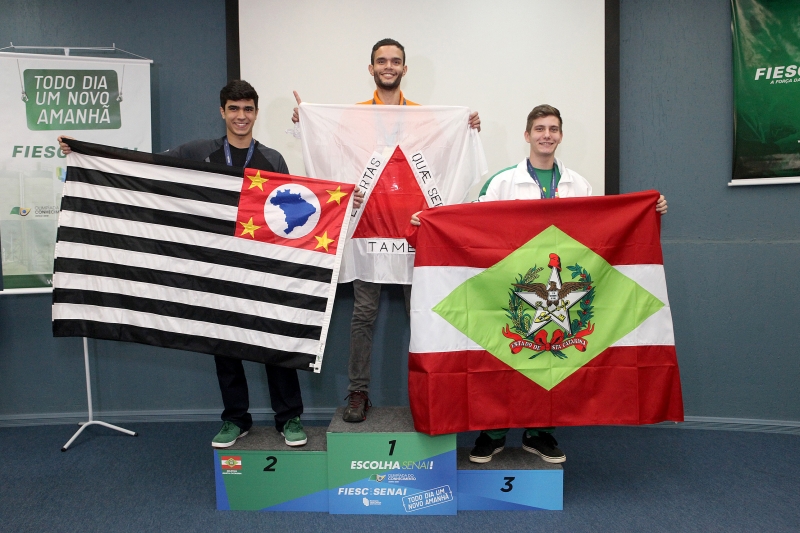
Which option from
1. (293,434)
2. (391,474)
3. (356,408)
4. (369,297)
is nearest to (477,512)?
(391,474)

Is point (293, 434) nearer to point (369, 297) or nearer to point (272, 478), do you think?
point (272, 478)

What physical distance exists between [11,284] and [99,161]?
55.0 inches

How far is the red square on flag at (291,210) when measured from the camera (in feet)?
8.31

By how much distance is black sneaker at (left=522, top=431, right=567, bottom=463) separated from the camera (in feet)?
8.39

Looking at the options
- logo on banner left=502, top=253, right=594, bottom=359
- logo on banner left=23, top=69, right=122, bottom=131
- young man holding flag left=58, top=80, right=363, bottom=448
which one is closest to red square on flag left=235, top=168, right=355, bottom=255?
young man holding flag left=58, top=80, right=363, bottom=448

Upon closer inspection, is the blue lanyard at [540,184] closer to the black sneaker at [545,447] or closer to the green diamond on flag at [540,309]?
the green diamond on flag at [540,309]

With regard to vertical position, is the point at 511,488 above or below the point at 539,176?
below

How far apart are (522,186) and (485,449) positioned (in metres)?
1.22

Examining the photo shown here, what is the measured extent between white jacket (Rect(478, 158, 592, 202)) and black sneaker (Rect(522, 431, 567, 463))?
1.10 m

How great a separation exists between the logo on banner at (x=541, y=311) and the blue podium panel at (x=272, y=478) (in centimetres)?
98

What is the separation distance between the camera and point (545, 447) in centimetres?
261

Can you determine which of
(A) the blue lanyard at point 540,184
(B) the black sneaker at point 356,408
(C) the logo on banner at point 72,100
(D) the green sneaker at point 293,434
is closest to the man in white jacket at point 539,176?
(A) the blue lanyard at point 540,184

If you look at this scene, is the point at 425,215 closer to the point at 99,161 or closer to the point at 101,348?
the point at 99,161

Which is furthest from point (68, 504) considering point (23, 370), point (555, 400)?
point (555, 400)
